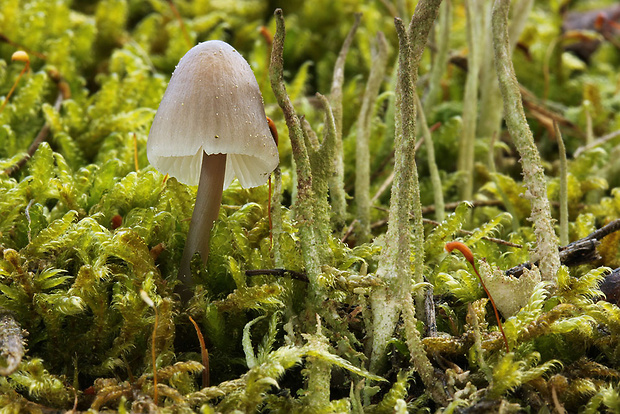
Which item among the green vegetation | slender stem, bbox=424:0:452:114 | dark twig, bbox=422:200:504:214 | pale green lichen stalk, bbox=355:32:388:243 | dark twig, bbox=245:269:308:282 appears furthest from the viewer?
slender stem, bbox=424:0:452:114

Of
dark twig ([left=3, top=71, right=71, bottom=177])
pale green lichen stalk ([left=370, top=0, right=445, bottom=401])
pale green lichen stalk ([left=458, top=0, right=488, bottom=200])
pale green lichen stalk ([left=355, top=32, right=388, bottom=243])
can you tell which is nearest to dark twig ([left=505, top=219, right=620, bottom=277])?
pale green lichen stalk ([left=370, top=0, right=445, bottom=401])

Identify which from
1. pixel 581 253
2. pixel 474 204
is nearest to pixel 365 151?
pixel 474 204

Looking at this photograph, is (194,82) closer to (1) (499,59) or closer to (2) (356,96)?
(1) (499,59)

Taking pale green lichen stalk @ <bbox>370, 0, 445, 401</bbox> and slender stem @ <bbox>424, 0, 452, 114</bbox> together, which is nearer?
pale green lichen stalk @ <bbox>370, 0, 445, 401</bbox>

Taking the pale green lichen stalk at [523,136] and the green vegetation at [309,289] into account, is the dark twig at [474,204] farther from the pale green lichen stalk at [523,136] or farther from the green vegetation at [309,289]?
the pale green lichen stalk at [523,136]

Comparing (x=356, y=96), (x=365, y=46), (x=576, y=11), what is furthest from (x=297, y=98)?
(x=576, y=11)

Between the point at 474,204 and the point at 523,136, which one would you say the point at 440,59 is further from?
the point at 523,136

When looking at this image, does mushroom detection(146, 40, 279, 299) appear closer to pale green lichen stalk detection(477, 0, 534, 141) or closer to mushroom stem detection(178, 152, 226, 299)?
mushroom stem detection(178, 152, 226, 299)
